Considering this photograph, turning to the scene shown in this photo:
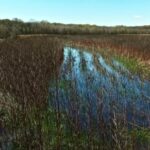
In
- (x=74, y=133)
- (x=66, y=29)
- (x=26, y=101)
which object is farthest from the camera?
(x=66, y=29)

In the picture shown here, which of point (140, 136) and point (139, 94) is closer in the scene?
point (140, 136)

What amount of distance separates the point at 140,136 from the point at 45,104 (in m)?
2.53

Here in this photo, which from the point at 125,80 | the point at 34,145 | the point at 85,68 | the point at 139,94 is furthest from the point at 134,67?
the point at 34,145

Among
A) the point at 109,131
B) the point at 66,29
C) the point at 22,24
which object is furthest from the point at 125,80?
the point at 66,29

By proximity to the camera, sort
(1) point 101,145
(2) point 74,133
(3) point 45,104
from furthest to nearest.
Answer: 1. (3) point 45,104
2. (2) point 74,133
3. (1) point 101,145

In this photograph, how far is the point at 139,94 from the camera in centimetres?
1122

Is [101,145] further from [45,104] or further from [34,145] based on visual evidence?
[45,104]

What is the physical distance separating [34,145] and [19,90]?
1.95m

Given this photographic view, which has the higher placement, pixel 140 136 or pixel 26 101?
pixel 26 101

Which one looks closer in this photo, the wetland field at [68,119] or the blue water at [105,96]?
the wetland field at [68,119]

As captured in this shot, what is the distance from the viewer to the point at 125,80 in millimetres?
13430

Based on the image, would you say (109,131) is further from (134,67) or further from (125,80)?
(134,67)

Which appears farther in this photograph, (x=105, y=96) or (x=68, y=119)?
(x=105, y=96)

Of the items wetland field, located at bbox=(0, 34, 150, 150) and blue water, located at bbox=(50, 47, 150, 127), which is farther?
blue water, located at bbox=(50, 47, 150, 127)
